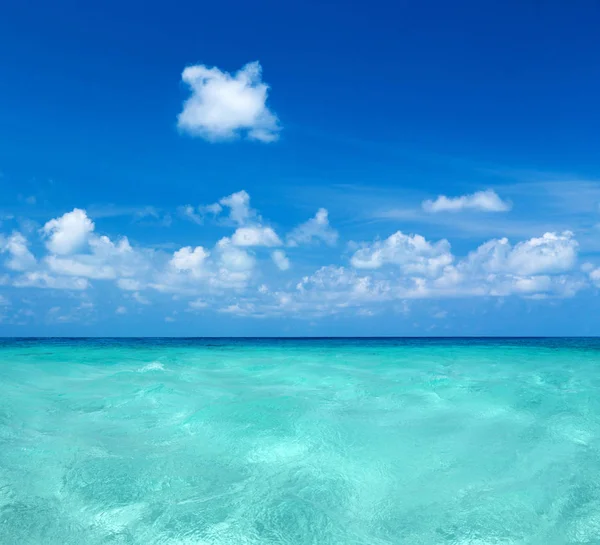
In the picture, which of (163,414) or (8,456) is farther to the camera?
(163,414)

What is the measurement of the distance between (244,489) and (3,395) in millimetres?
9269

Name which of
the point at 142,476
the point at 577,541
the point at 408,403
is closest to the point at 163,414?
the point at 142,476

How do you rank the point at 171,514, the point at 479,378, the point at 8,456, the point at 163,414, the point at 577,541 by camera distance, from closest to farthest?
the point at 577,541 → the point at 171,514 → the point at 8,456 → the point at 163,414 → the point at 479,378

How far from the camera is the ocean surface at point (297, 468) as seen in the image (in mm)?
5707

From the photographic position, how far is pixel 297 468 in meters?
7.52

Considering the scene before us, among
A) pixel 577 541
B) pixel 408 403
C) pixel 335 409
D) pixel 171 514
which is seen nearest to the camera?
pixel 577 541

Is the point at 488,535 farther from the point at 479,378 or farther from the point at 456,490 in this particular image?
the point at 479,378

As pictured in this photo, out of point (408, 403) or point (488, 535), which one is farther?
point (408, 403)

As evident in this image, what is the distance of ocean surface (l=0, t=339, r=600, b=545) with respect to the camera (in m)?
5.71

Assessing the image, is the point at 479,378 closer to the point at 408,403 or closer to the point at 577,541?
the point at 408,403

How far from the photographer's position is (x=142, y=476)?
7.03 meters

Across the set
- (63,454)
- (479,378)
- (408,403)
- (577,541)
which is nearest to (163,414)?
(63,454)

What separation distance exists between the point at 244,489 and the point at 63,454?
332 cm

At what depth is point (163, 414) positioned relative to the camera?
10820 mm
